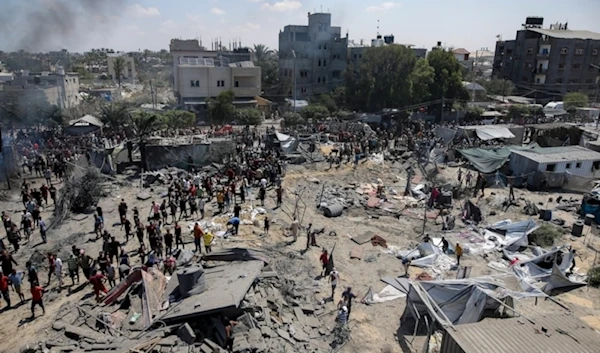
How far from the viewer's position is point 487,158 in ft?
86.2

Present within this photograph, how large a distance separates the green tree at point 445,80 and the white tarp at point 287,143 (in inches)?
941

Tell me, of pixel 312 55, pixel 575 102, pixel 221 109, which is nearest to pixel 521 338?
pixel 221 109

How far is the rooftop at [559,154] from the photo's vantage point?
25188mm

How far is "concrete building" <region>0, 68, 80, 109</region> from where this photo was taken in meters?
36.9

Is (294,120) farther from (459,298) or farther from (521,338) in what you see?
(521,338)

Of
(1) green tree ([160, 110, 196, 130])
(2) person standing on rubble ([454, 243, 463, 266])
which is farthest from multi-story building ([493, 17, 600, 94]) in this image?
(2) person standing on rubble ([454, 243, 463, 266])

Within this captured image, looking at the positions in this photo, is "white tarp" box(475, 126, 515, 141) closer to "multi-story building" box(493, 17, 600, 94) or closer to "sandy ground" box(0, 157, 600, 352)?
"sandy ground" box(0, 157, 600, 352)

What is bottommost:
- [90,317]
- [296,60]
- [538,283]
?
[538,283]

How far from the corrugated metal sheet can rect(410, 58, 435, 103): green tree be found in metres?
37.3

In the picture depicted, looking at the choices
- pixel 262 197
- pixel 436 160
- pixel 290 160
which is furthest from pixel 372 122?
pixel 262 197

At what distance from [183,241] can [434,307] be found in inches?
347

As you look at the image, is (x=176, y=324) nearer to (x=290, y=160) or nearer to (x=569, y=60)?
(x=290, y=160)

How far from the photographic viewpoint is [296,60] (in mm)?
55125

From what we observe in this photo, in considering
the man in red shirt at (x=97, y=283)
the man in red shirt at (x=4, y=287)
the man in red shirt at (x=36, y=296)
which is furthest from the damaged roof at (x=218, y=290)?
the man in red shirt at (x=4, y=287)
